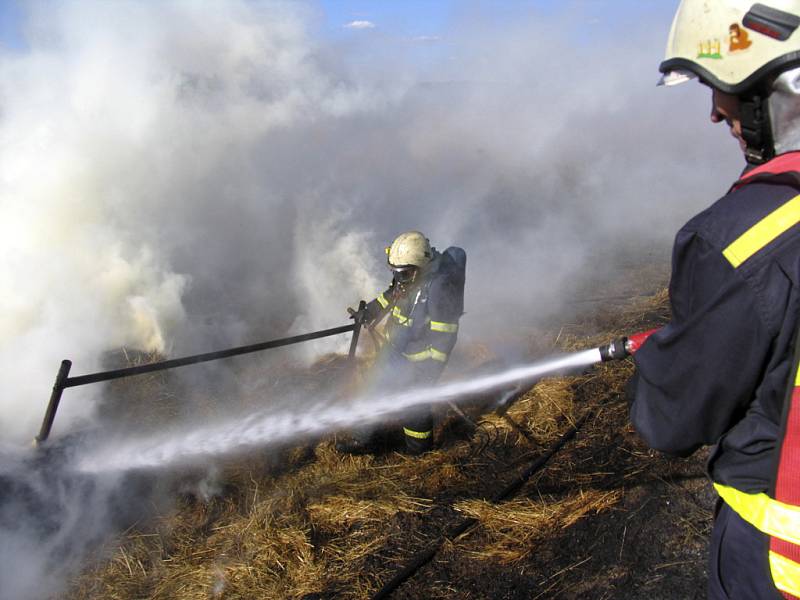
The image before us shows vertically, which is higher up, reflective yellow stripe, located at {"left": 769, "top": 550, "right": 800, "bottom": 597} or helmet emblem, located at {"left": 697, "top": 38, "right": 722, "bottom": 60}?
helmet emblem, located at {"left": 697, "top": 38, "right": 722, "bottom": 60}

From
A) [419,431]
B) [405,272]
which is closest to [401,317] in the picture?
[405,272]

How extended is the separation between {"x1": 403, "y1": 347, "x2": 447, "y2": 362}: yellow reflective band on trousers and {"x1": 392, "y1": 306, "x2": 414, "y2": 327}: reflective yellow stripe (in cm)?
29

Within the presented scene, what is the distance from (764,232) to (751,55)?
48 centimetres

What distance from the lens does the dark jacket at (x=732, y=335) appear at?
1.05 meters

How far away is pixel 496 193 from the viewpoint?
1581 cm

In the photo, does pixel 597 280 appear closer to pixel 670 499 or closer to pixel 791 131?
pixel 670 499

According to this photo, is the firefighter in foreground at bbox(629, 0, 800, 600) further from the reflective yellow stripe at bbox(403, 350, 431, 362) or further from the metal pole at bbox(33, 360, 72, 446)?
the metal pole at bbox(33, 360, 72, 446)

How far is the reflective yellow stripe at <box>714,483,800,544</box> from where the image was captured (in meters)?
1.09

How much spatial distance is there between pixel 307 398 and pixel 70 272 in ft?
13.0

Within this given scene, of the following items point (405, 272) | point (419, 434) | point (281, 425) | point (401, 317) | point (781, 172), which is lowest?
point (419, 434)

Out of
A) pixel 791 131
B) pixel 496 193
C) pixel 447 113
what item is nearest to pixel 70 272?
pixel 791 131

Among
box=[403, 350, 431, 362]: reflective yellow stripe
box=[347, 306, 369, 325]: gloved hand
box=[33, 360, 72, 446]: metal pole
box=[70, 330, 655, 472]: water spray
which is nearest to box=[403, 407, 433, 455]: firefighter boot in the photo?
box=[70, 330, 655, 472]: water spray

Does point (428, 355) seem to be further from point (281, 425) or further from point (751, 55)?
point (751, 55)

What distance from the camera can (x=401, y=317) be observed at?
4.80 meters
